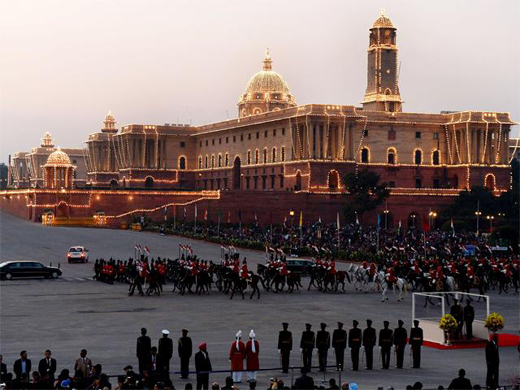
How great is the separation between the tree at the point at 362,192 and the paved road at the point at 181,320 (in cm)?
5314

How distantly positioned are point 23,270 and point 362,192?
5935cm

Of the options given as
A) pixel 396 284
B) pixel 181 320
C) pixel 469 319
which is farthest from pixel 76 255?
pixel 469 319

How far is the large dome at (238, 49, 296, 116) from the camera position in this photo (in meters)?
158

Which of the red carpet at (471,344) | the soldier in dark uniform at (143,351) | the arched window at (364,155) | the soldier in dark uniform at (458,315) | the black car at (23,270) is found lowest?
the red carpet at (471,344)

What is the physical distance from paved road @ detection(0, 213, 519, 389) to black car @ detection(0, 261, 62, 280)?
1.07 metres

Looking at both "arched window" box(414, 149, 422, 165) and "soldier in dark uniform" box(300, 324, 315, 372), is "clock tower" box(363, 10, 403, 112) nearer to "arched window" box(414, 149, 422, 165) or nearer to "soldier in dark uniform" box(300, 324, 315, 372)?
"arched window" box(414, 149, 422, 165)

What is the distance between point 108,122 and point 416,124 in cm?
7018

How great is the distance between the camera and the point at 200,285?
4688cm

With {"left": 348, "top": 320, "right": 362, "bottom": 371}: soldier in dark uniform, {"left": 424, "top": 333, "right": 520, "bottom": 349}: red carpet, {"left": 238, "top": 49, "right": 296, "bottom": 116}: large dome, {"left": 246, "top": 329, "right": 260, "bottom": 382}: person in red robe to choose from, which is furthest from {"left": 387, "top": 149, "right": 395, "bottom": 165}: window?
{"left": 246, "top": 329, "right": 260, "bottom": 382}: person in red robe

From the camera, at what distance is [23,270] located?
55.2m

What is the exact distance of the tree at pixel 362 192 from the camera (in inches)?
4267

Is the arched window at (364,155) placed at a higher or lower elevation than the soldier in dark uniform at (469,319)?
higher

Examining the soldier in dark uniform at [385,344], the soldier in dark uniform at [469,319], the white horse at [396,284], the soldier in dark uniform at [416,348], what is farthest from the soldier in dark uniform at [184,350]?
the white horse at [396,284]

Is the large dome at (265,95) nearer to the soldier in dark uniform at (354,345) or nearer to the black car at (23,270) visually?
the black car at (23,270)
